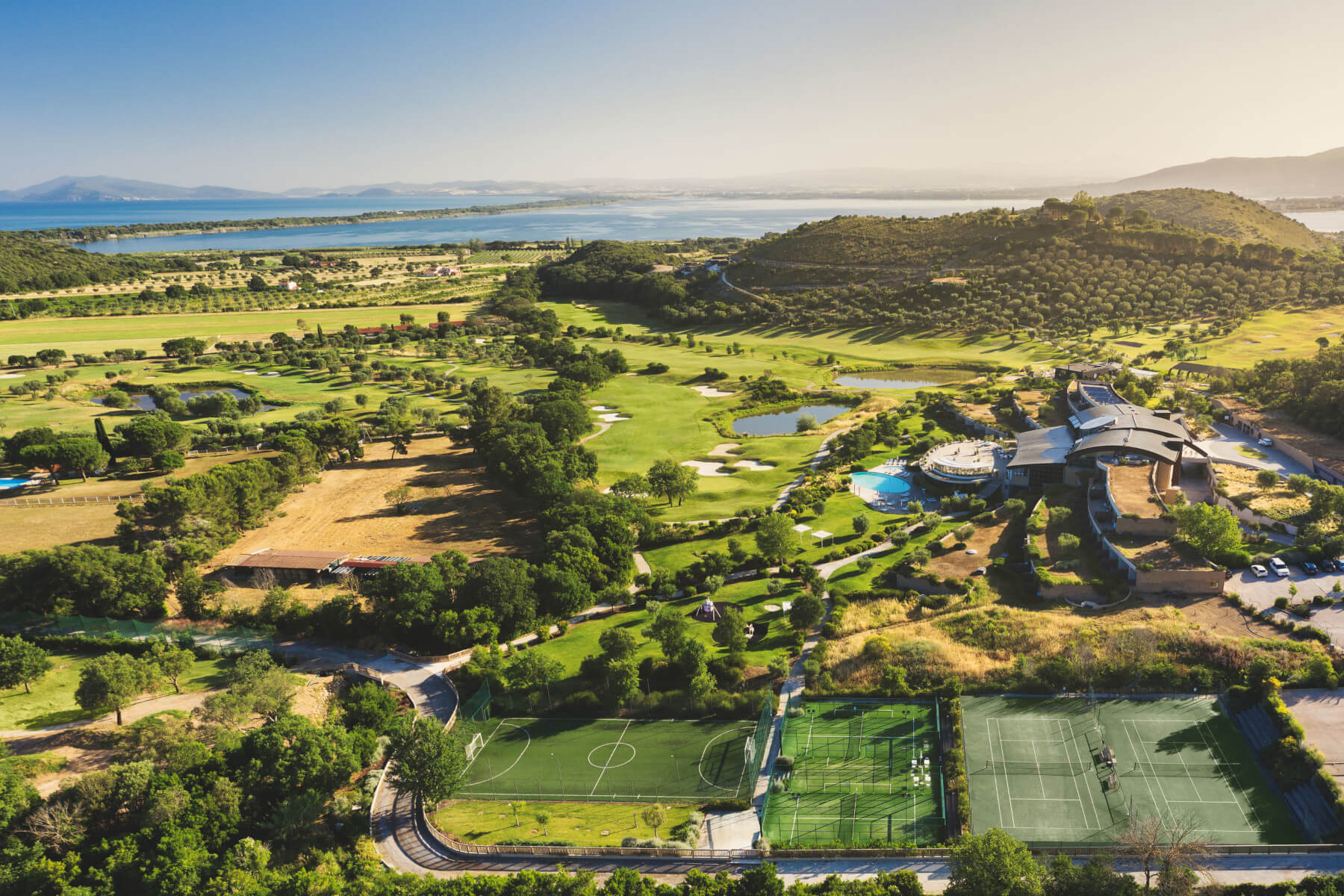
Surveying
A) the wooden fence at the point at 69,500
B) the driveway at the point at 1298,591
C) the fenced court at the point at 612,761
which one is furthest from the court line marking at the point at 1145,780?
the wooden fence at the point at 69,500

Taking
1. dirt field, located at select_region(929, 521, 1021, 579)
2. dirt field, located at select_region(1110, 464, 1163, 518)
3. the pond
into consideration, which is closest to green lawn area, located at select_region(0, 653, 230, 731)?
dirt field, located at select_region(929, 521, 1021, 579)

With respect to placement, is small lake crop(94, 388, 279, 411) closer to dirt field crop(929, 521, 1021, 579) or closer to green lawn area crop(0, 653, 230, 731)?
green lawn area crop(0, 653, 230, 731)

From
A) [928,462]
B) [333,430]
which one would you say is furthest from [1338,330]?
[333,430]

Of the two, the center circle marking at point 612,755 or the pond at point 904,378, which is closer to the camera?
the center circle marking at point 612,755

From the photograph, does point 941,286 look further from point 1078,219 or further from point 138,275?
point 138,275

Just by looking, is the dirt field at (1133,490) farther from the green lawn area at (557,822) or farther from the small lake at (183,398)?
the small lake at (183,398)

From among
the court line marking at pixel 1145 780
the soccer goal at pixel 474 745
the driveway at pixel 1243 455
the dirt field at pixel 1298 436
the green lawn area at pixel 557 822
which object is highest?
the dirt field at pixel 1298 436
